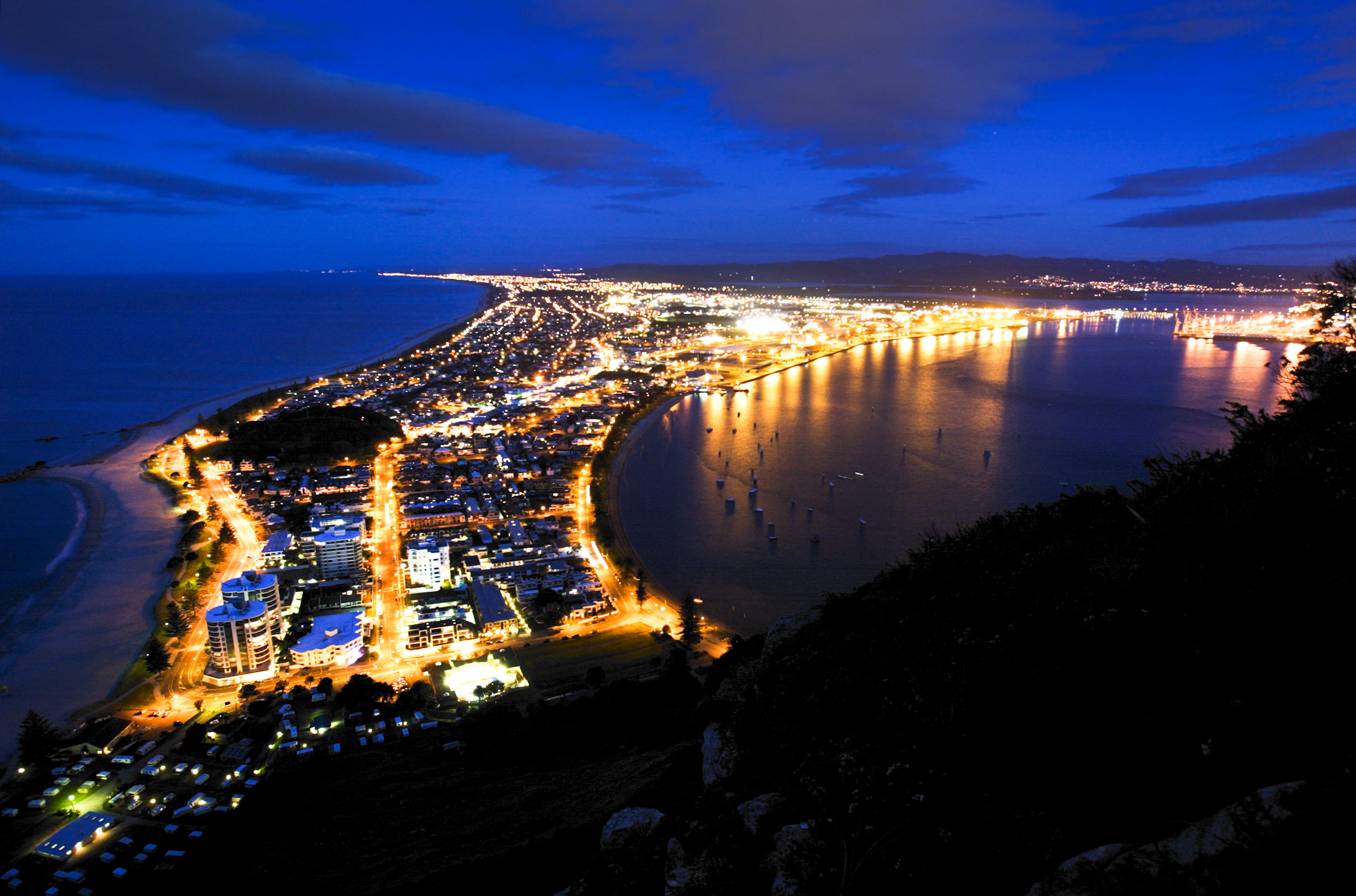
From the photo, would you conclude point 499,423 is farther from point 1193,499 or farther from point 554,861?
point 1193,499

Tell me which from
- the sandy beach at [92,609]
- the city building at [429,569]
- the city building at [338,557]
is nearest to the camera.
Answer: the sandy beach at [92,609]

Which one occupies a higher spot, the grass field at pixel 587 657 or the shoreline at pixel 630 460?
the shoreline at pixel 630 460

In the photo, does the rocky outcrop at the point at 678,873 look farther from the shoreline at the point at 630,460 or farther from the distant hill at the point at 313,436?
the distant hill at the point at 313,436

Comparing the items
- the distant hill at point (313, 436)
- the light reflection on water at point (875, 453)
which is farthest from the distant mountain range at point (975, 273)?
the distant hill at point (313, 436)

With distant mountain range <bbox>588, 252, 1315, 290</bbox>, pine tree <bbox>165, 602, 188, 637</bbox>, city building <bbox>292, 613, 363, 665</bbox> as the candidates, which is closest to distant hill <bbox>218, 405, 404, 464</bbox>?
pine tree <bbox>165, 602, 188, 637</bbox>

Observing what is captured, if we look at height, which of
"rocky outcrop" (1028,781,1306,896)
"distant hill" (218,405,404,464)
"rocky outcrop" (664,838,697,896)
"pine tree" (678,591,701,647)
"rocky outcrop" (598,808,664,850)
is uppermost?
"rocky outcrop" (1028,781,1306,896)

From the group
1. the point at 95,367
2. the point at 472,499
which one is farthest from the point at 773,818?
the point at 95,367

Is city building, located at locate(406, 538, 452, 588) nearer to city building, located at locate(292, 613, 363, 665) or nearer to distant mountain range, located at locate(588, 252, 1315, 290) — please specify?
city building, located at locate(292, 613, 363, 665)
